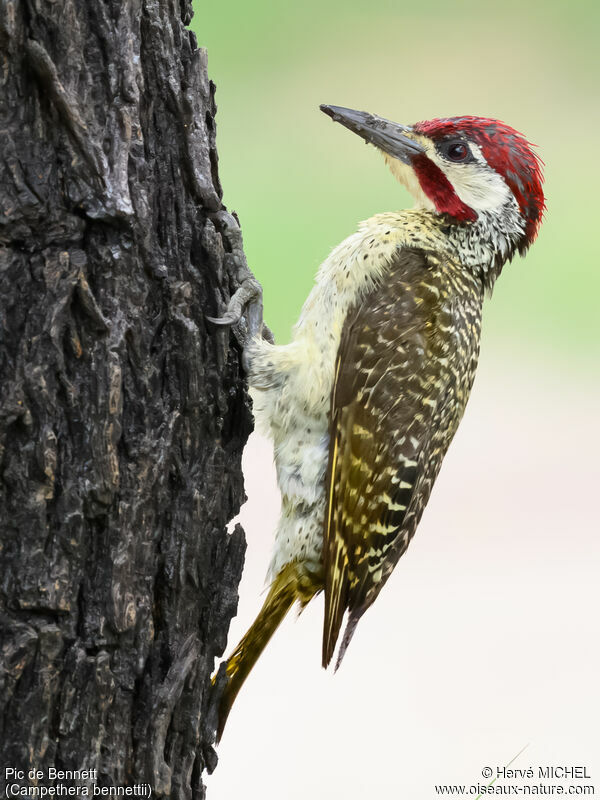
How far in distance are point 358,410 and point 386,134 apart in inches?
41.5

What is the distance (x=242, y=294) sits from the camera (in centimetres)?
237

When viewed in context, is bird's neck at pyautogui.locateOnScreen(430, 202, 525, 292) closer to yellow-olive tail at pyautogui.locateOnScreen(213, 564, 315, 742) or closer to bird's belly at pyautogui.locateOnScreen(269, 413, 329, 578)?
bird's belly at pyautogui.locateOnScreen(269, 413, 329, 578)

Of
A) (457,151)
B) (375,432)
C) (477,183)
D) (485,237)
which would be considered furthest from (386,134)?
(375,432)

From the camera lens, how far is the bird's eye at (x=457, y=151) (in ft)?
9.65

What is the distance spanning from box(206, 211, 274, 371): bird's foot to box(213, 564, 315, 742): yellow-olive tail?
65 cm

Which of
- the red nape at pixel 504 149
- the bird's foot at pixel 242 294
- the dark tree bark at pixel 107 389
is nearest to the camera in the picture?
the dark tree bark at pixel 107 389

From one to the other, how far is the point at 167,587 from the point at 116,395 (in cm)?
47

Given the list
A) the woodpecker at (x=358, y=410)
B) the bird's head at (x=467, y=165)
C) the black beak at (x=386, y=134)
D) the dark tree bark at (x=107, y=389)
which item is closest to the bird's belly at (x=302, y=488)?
the woodpecker at (x=358, y=410)

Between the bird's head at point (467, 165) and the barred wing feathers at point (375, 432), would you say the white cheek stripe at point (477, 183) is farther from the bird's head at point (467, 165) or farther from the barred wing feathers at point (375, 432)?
the barred wing feathers at point (375, 432)

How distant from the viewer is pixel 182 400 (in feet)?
6.66

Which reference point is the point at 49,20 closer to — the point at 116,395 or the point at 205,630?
the point at 116,395

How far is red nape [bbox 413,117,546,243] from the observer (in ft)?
9.50

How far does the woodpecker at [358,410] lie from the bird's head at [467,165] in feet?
0.71

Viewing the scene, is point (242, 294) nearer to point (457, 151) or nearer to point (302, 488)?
point (302, 488)
